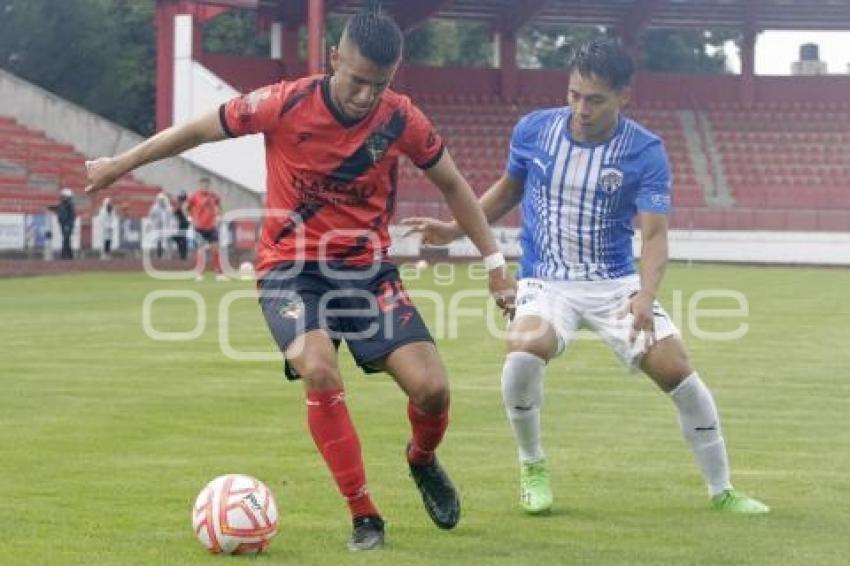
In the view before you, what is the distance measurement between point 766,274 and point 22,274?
1716 centimetres

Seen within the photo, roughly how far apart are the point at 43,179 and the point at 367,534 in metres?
35.1

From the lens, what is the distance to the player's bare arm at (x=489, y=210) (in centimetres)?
876

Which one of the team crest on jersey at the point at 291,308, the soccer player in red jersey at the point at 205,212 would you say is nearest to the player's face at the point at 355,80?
the team crest on jersey at the point at 291,308

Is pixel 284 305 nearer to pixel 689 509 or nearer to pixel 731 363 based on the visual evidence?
pixel 689 509

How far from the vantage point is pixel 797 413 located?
13.1 meters

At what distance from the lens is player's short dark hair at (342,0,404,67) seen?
738 cm

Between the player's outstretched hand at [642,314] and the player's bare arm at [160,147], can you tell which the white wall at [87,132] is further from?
the player's bare arm at [160,147]

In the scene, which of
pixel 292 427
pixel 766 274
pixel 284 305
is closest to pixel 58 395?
pixel 292 427

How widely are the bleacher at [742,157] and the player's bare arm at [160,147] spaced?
40156 millimetres

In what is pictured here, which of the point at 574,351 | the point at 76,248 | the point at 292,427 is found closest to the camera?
the point at 292,427

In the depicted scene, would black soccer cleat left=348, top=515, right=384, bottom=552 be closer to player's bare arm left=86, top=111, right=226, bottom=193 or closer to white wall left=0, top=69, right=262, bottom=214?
player's bare arm left=86, top=111, right=226, bottom=193

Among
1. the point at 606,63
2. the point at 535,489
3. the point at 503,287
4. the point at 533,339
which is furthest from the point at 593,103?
the point at 535,489

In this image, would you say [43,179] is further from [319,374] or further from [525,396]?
[319,374]

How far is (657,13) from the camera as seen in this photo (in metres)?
60.6
